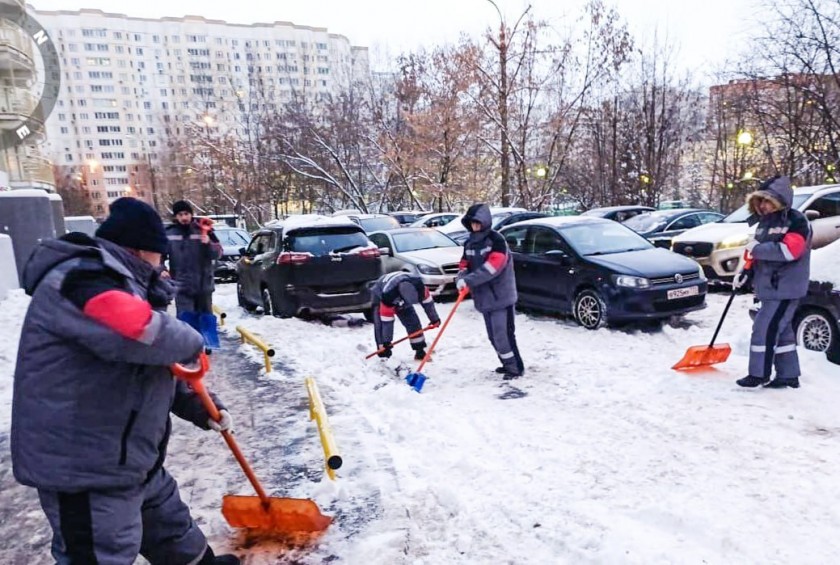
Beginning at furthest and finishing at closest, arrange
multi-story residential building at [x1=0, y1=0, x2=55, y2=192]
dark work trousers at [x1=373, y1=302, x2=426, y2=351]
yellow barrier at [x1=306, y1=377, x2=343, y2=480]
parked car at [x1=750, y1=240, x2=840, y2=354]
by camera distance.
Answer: multi-story residential building at [x1=0, y1=0, x2=55, y2=192] < dark work trousers at [x1=373, y1=302, x2=426, y2=351] < parked car at [x1=750, y1=240, x2=840, y2=354] < yellow barrier at [x1=306, y1=377, x2=343, y2=480]

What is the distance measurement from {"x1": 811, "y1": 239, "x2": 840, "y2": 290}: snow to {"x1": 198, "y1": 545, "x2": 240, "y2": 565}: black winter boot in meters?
5.90

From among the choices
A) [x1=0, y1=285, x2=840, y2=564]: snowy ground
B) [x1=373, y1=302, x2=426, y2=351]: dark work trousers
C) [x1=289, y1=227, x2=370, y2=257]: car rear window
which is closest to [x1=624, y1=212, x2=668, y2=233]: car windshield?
→ [x1=289, y1=227, x2=370, y2=257]: car rear window

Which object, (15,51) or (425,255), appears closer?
(425,255)

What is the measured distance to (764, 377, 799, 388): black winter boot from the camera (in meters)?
4.91

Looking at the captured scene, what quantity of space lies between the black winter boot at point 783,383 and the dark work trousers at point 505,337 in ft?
7.57

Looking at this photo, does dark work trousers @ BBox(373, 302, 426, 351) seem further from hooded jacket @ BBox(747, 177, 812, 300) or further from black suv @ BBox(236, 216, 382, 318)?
hooded jacket @ BBox(747, 177, 812, 300)

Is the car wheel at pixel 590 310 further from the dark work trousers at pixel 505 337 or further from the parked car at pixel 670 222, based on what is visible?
the parked car at pixel 670 222

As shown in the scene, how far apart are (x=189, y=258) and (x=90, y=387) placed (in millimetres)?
5448

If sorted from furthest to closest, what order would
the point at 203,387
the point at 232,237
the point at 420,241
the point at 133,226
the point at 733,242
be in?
the point at 232,237, the point at 420,241, the point at 733,242, the point at 203,387, the point at 133,226

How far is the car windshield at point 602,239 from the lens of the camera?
829 centimetres

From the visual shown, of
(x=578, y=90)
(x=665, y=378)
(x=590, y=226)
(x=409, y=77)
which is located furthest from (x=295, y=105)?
(x=665, y=378)

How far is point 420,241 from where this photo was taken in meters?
11.6

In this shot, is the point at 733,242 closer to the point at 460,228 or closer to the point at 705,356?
the point at 705,356

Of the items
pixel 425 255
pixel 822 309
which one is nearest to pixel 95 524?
pixel 822 309
